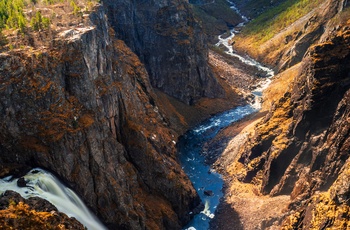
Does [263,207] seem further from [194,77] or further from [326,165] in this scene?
[194,77]

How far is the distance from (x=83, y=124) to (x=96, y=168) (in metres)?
7.75

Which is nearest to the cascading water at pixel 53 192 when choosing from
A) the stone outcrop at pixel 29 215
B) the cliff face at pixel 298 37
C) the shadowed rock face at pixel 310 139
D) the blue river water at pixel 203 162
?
the stone outcrop at pixel 29 215

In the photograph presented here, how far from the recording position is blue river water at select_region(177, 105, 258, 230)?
260 ft

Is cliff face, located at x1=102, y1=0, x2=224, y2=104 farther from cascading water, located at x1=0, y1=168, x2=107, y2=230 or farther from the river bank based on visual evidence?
cascading water, located at x1=0, y1=168, x2=107, y2=230

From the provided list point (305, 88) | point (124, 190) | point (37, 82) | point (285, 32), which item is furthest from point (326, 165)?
point (285, 32)

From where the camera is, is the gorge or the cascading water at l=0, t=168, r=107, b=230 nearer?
the cascading water at l=0, t=168, r=107, b=230

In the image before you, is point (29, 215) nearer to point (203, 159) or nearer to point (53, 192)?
point (53, 192)

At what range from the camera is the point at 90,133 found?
61.9m

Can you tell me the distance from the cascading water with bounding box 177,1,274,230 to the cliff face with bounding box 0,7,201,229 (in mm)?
3787

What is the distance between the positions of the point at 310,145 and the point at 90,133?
43829 mm

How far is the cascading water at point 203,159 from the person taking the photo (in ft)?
260

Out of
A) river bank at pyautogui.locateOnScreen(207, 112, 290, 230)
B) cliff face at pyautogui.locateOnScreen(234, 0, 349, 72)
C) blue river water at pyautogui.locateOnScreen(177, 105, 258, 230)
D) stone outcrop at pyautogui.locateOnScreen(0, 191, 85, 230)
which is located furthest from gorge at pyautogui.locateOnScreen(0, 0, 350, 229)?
cliff face at pyautogui.locateOnScreen(234, 0, 349, 72)

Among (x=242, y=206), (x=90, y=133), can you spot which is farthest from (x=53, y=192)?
(x=242, y=206)

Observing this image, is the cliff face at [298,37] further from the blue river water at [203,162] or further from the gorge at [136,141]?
the gorge at [136,141]
